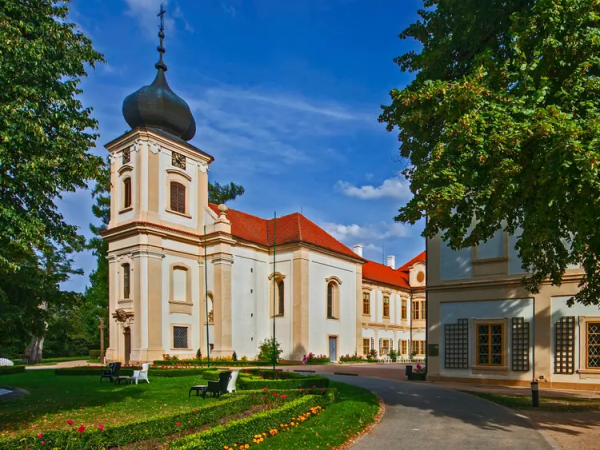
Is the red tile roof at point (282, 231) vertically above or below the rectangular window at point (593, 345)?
above

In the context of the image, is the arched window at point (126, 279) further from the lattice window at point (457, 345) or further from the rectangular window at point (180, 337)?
the lattice window at point (457, 345)

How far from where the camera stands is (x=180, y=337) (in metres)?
33.9

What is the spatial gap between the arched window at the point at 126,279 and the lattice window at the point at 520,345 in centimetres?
2386

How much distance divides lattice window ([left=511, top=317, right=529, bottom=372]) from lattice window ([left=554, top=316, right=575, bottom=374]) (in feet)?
3.11

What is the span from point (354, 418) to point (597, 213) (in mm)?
6149

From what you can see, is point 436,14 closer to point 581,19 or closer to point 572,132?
point 581,19

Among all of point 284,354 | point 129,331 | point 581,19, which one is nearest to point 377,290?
point 284,354

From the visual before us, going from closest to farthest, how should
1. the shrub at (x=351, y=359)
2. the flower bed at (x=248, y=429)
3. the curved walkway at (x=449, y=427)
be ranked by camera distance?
the flower bed at (x=248, y=429), the curved walkway at (x=449, y=427), the shrub at (x=351, y=359)

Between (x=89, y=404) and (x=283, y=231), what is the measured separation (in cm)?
2800

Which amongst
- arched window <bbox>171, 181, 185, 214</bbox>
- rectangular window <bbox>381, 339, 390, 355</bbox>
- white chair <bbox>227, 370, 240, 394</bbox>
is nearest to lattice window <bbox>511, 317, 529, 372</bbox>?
white chair <bbox>227, 370, 240, 394</bbox>

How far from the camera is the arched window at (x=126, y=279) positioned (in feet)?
109

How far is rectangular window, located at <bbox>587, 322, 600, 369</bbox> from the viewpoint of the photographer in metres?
17.0

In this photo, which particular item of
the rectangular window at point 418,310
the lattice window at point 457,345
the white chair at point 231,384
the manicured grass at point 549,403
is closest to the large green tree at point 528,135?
the manicured grass at point 549,403

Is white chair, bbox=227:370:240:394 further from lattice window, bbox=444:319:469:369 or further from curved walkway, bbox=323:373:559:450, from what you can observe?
lattice window, bbox=444:319:469:369
